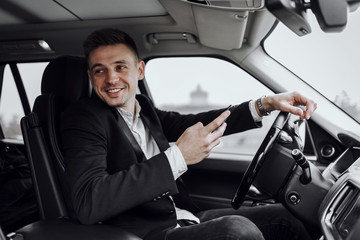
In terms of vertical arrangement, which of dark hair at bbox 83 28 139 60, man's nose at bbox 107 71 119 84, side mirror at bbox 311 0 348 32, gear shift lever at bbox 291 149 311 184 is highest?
dark hair at bbox 83 28 139 60

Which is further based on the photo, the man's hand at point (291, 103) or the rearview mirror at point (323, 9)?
the man's hand at point (291, 103)

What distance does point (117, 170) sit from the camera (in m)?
1.50

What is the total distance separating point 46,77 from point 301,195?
1176 mm

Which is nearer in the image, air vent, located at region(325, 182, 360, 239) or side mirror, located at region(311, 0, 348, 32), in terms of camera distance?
side mirror, located at region(311, 0, 348, 32)

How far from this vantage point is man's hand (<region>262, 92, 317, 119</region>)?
1553 mm

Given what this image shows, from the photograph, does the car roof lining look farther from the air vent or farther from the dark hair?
the air vent

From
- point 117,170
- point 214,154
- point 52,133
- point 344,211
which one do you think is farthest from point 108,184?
point 214,154

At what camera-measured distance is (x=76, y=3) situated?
1.89 meters

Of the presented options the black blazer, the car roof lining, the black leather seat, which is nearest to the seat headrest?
the black leather seat

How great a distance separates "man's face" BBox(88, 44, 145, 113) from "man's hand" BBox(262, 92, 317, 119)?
60 centimetres

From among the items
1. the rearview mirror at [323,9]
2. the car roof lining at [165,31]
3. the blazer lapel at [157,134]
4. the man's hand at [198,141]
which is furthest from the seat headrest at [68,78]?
the rearview mirror at [323,9]

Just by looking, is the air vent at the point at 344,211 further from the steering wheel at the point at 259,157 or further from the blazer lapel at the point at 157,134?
the blazer lapel at the point at 157,134

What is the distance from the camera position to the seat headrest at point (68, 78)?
5.49 feet

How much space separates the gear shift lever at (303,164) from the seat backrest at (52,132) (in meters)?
0.90
